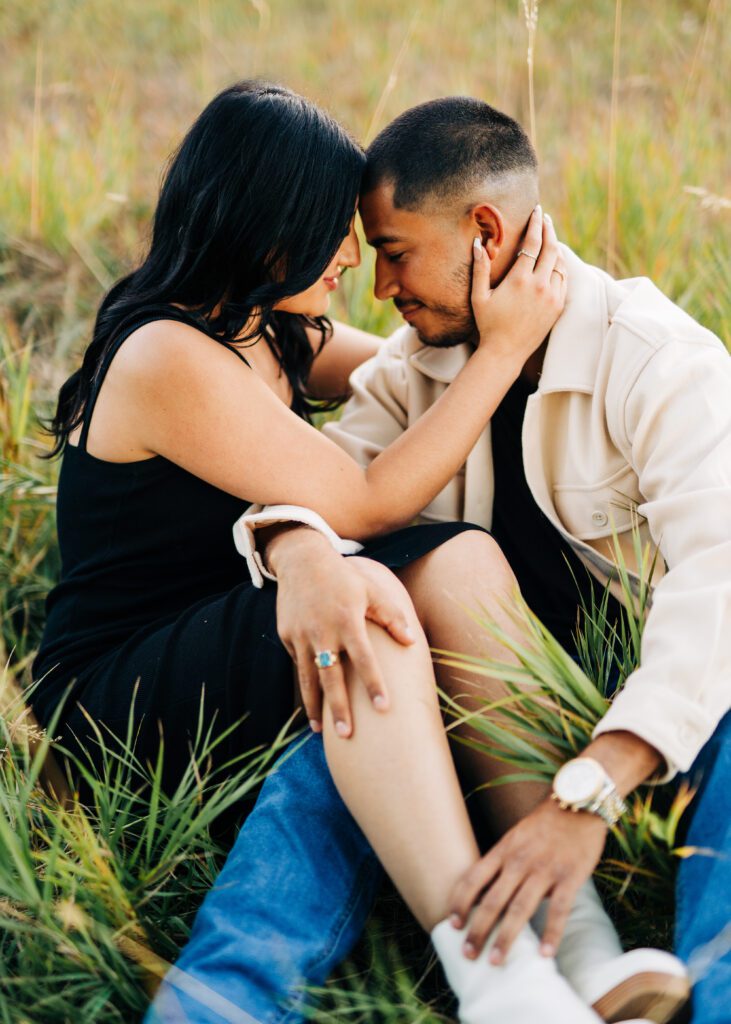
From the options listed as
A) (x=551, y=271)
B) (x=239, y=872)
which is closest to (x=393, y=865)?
(x=239, y=872)

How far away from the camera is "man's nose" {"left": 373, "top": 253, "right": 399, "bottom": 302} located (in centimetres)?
224

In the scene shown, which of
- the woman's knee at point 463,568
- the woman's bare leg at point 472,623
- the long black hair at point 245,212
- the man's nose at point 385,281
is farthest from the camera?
the man's nose at point 385,281

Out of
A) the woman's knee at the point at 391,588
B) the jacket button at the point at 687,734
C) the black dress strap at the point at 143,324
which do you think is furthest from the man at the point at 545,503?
the black dress strap at the point at 143,324

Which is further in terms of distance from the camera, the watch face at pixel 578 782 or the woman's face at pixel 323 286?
the woman's face at pixel 323 286

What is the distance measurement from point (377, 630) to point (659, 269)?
6.79ft

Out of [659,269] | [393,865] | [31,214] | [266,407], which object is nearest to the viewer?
[393,865]

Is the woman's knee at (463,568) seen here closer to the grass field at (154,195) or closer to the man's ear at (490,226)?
the grass field at (154,195)

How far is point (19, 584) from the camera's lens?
113 inches

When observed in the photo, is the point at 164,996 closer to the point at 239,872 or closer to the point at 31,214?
the point at 239,872

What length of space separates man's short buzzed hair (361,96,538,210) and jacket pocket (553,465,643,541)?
69cm

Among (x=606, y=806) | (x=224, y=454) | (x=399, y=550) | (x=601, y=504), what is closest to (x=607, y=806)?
(x=606, y=806)

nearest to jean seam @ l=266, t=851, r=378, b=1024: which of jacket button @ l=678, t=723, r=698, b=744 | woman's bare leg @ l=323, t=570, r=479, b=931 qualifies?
woman's bare leg @ l=323, t=570, r=479, b=931

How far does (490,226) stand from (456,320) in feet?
0.72

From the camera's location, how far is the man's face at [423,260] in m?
2.16
